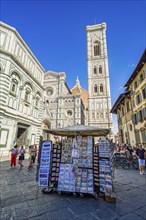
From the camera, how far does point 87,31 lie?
46.5m

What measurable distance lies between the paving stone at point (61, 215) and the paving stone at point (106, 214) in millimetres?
635

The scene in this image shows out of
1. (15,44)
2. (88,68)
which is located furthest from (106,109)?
(15,44)

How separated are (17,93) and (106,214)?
522 inches

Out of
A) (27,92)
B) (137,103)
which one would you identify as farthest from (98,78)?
(27,92)

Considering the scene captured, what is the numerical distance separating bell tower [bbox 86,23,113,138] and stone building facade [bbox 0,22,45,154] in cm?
2418

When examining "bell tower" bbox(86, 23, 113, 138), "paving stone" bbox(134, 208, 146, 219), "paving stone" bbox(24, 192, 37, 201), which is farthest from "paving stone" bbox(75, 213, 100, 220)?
"bell tower" bbox(86, 23, 113, 138)

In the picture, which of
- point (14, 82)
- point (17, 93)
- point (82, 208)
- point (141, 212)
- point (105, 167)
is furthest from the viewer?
point (17, 93)

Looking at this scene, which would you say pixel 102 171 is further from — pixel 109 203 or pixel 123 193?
pixel 123 193

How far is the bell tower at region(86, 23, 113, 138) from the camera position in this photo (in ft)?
121

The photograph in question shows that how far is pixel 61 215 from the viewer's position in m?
2.83

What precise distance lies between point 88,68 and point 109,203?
141 feet

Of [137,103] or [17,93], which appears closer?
[17,93]

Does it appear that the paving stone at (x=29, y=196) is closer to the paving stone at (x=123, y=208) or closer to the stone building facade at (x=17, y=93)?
the paving stone at (x=123, y=208)

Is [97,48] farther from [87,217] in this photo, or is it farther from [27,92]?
[87,217]
